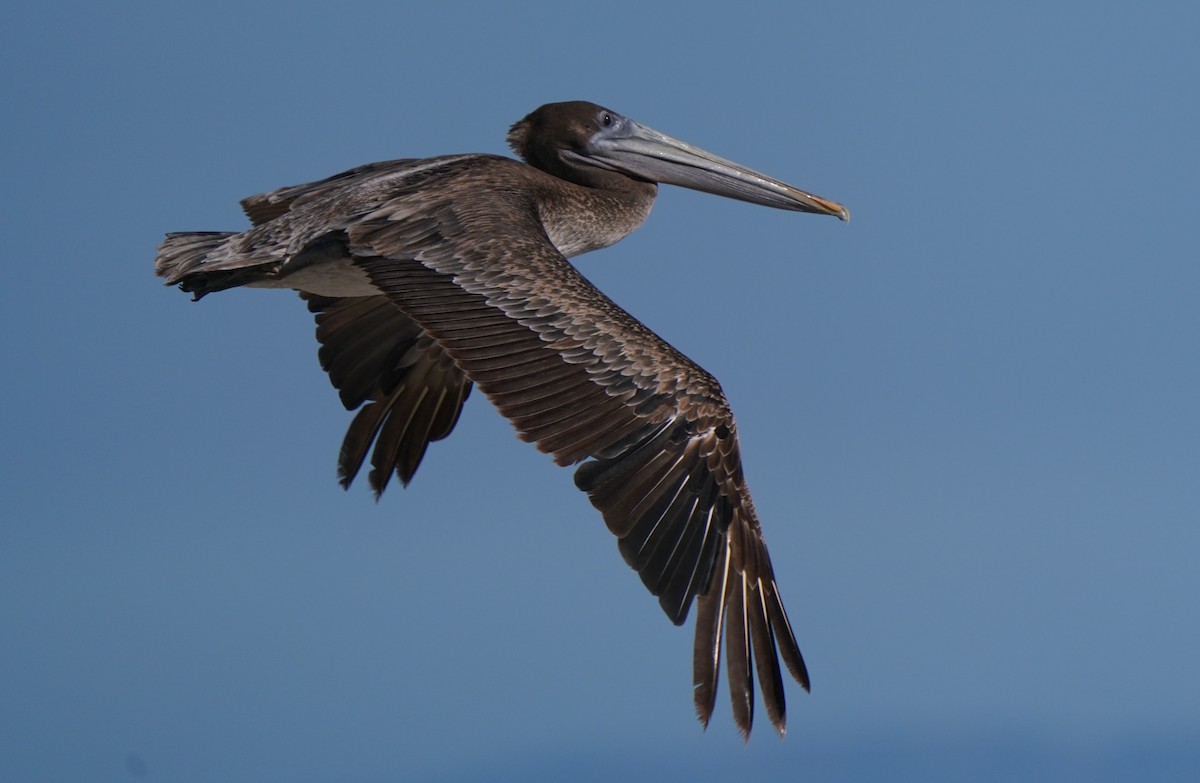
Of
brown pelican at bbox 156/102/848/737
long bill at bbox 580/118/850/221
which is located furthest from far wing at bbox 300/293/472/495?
long bill at bbox 580/118/850/221

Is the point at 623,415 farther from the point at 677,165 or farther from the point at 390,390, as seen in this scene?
the point at 677,165

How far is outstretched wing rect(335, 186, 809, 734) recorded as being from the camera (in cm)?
691

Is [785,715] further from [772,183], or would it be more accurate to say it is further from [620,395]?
[772,183]

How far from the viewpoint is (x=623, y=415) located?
23.8 feet

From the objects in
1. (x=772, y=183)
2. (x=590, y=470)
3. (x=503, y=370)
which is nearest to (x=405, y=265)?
(x=503, y=370)

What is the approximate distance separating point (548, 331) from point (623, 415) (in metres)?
0.59

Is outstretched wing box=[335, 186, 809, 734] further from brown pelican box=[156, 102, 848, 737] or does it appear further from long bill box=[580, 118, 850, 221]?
long bill box=[580, 118, 850, 221]

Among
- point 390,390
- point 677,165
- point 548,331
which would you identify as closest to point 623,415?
point 548,331

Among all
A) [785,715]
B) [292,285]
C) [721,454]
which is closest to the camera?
[785,715]

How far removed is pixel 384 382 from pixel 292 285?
1007 mm

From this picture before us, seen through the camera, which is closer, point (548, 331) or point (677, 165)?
point (548, 331)

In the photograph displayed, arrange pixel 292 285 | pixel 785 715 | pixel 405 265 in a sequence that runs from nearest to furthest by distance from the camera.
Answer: pixel 785 715 → pixel 405 265 → pixel 292 285

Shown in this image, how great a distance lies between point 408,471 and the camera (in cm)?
966

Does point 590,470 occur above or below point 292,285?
below
